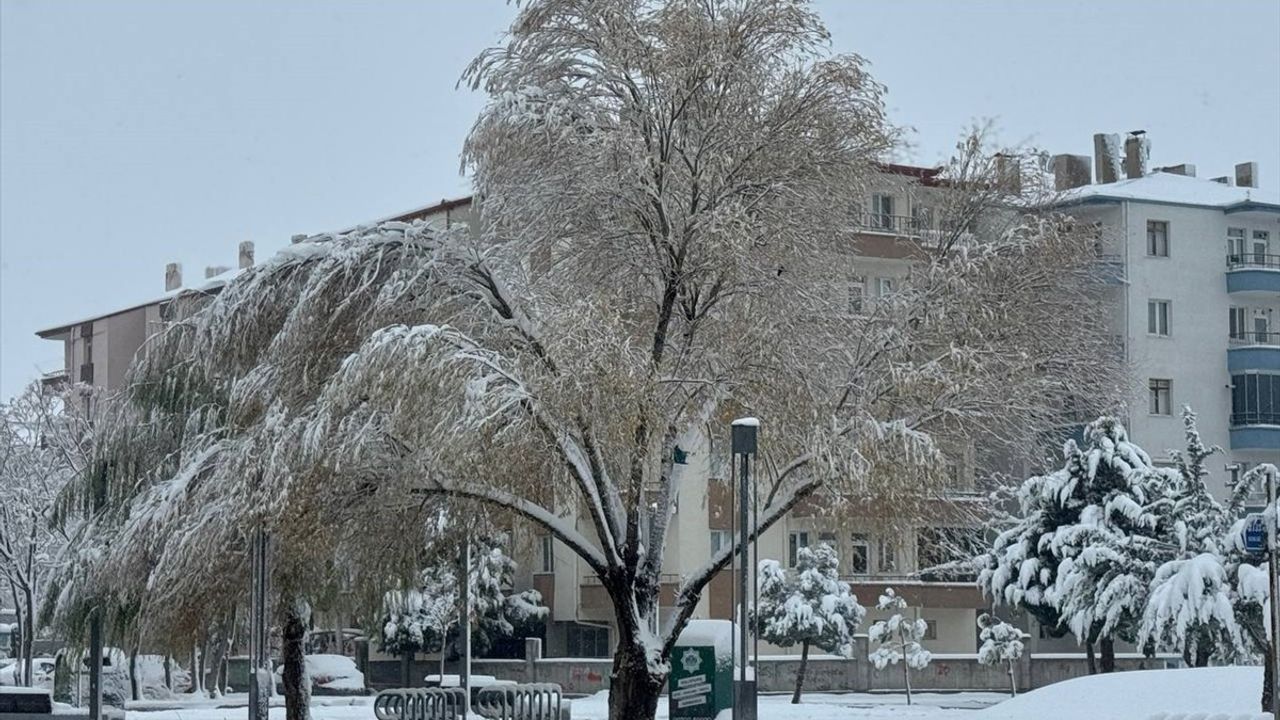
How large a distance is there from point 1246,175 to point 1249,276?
30.4 feet

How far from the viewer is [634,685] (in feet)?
95.2

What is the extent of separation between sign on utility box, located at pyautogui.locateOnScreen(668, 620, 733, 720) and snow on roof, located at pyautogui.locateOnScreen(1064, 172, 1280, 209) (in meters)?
38.3

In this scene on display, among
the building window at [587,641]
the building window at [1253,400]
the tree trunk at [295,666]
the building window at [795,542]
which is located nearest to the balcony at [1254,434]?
the building window at [1253,400]

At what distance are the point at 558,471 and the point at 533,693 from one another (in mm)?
7622

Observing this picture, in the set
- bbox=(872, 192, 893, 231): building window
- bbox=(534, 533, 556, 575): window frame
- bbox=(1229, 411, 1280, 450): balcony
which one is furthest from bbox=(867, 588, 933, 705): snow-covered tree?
bbox=(1229, 411, 1280, 450): balcony

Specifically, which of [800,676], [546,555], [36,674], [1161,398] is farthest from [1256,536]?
[36,674]

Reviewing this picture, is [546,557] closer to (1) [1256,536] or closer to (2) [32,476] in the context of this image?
(2) [32,476]

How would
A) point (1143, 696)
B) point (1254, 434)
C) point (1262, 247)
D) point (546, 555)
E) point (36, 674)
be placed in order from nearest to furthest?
point (1143, 696), point (36, 674), point (546, 555), point (1254, 434), point (1262, 247)

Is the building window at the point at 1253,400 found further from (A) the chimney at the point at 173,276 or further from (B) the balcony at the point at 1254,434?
(A) the chimney at the point at 173,276

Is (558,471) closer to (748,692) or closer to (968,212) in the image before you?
(748,692)

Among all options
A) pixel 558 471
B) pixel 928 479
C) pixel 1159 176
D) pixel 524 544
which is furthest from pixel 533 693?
pixel 1159 176

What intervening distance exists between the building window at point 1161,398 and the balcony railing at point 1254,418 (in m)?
2.60

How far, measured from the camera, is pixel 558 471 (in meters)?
27.7

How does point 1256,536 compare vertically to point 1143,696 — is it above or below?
above
